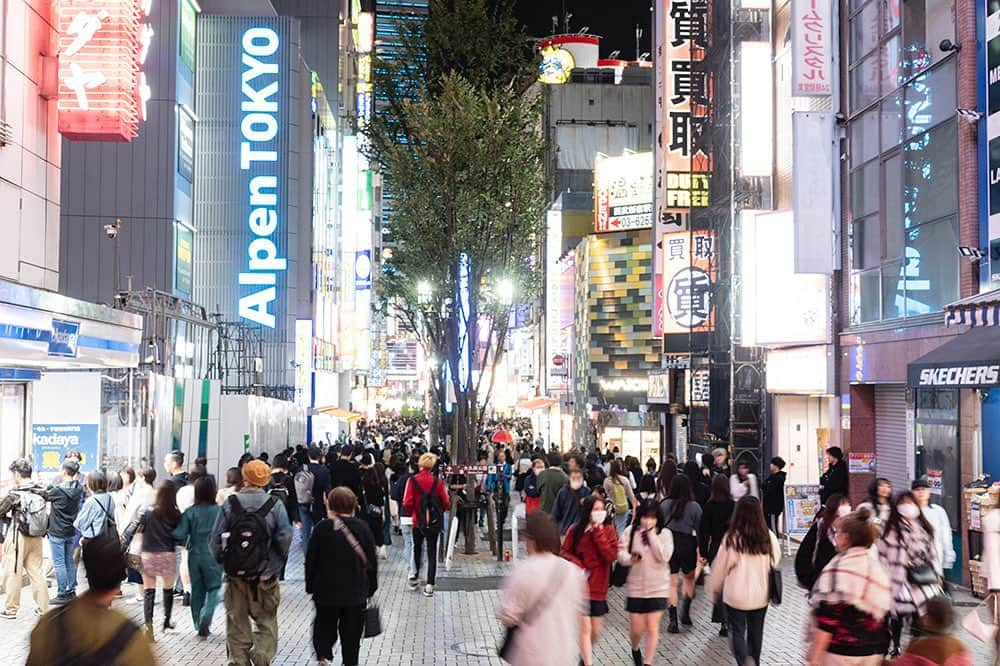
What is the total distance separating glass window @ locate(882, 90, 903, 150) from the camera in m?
18.8

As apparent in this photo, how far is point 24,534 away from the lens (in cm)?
1285

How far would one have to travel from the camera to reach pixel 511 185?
21719 millimetres

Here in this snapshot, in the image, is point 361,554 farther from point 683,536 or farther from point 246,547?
point 683,536

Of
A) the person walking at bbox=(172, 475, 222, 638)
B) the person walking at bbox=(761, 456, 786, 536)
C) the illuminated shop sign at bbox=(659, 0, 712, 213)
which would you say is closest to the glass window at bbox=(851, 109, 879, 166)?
the person walking at bbox=(761, 456, 786, 536)

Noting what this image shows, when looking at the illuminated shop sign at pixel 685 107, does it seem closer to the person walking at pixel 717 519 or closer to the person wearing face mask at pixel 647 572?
A: the person walking at pixel 717 519

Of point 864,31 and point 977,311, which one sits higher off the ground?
point 864,31

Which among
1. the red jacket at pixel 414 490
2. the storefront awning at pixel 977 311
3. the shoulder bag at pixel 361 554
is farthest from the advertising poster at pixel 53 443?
the storefront awning at pixel 977 311

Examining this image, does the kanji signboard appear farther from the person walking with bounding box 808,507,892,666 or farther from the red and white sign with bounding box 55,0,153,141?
the person walking with bounding box 808,507,892,666

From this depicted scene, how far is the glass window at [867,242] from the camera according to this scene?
1995 centimetres

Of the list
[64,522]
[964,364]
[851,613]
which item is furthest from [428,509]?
[851,613]

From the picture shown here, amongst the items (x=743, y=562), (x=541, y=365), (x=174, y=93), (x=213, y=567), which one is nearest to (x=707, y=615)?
(x=743, y=562)

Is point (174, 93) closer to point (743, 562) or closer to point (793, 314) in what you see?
point (793, 314)

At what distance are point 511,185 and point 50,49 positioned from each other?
26.4 feet

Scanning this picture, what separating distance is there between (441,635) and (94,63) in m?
10.4
